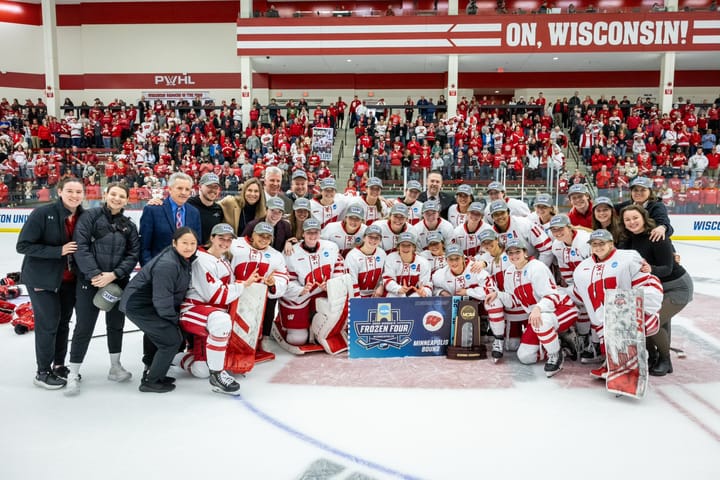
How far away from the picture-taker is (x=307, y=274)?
5.58m

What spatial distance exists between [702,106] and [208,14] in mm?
20849

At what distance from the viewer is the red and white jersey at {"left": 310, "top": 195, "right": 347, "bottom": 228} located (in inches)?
255

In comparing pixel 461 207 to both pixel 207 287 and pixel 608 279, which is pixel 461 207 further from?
pixel 207 287

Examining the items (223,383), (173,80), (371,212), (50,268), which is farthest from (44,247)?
(173,80)

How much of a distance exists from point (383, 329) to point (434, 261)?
3.32 feet

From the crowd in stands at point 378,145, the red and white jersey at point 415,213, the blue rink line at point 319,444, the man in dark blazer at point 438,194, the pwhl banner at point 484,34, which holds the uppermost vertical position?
the pwhl banner at point 484,34

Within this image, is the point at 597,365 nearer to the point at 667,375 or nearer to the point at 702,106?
the point at 667,375

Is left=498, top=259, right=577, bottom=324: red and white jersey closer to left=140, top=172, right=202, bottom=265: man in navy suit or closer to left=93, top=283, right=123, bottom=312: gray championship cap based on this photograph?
left=140, top=172, right=202, bottom=265: man in navy suit

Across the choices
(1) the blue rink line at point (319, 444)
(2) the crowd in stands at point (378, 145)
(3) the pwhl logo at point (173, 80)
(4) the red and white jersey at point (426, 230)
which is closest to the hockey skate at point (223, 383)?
(1) the blue rink line at point (319, 444)

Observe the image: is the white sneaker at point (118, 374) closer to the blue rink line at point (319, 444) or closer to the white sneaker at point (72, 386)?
the white sneaker at point (72, 386)

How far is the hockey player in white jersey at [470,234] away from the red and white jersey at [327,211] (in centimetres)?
131

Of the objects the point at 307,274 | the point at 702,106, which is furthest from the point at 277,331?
the point at 702,106

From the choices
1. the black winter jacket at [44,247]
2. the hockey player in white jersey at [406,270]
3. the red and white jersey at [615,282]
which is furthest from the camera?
the hockey player in white jersey at [406,270]

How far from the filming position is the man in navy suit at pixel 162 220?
190 inches
